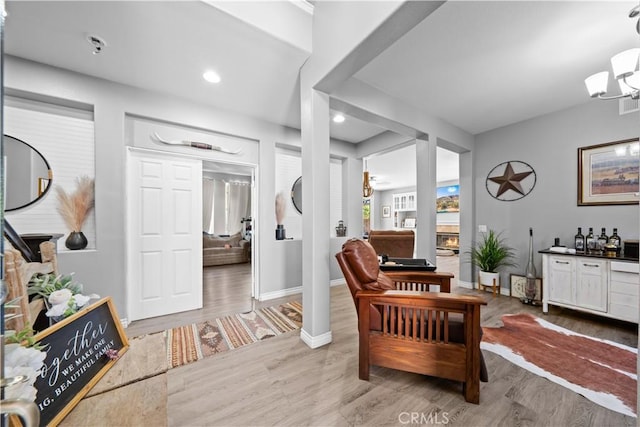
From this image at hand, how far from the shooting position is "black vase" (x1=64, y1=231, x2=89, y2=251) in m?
2.33

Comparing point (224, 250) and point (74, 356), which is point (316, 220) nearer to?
point (74, 356)

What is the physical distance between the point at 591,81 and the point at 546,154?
189 cm

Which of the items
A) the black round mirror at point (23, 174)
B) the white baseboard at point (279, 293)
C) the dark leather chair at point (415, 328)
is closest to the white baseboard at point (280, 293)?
the white baseboard at point (279, 293)

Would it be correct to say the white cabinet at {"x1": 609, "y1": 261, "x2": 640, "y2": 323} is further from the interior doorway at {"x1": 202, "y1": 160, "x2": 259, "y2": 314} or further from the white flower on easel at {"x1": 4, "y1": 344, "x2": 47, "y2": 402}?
the interior doorway at {"x1": 202, "y1": 160, "x2": 259, "y2": 314}

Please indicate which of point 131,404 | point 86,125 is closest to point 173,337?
point 131,404

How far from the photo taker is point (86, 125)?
2.49 metres

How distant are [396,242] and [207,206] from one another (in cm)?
504

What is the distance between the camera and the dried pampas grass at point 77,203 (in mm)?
2348

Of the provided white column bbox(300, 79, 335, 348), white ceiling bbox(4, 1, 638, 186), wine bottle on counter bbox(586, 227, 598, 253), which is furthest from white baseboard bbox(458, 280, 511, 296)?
white column bbox(300, 79, 335, 348)

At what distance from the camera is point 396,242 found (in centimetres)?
498

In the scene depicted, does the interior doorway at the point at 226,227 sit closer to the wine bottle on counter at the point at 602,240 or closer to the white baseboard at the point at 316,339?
the white baseboard at the point at 316,339

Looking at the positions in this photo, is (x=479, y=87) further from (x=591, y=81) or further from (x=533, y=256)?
(x=533, y=256)

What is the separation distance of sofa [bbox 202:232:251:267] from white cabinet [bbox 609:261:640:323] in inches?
253

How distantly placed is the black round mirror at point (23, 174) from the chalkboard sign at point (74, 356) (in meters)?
2.20
